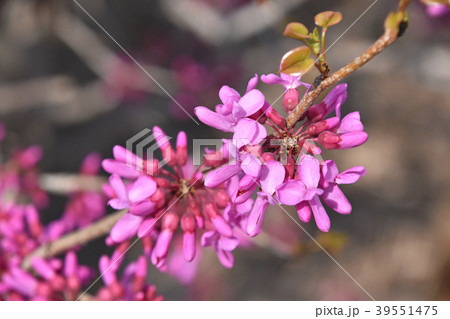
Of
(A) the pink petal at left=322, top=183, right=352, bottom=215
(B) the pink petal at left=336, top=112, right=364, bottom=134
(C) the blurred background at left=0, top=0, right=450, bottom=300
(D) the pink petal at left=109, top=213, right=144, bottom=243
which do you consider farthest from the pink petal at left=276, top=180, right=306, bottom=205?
(C) the blurred background at left=0, top=0, right=450, bottom=300

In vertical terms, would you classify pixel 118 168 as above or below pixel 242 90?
below

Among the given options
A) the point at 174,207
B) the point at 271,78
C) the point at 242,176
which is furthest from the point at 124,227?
the point at 271,78

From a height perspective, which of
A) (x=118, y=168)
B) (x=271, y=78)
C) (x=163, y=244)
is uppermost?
(x=271, y=78)

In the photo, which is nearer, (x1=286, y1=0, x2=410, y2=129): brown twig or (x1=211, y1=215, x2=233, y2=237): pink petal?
(x1=286, y1=0, x2=410, y2=129): brown twig

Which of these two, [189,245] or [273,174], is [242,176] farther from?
[189,245]

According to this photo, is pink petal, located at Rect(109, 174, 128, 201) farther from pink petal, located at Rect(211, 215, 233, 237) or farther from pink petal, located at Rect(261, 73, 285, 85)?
pink petal, located at Rect(261, 73, 285, 85)

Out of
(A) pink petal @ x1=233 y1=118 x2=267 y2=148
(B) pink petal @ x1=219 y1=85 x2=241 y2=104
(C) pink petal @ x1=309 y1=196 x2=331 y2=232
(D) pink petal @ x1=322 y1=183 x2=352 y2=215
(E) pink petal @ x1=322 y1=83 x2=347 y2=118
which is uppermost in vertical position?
(E) pink petal @ x1=322 y1=83 x2=347 y2=118

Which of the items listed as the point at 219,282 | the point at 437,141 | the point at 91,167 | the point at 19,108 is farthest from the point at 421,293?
the point at 19,108
